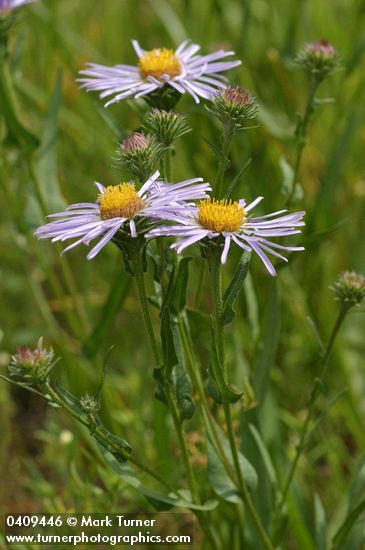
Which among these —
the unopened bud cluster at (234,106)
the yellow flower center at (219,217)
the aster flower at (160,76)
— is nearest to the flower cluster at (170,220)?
the yellow flower center at (219,217)

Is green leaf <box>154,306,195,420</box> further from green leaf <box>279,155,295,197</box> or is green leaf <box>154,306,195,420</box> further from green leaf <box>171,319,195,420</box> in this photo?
green leaf <box>279,155,295,197</box>

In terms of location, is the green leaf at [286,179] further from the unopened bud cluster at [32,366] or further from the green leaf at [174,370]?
the unopened bud cluster at [32,366]

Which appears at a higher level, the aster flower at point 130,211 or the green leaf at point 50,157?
the green leaf at point 50,157

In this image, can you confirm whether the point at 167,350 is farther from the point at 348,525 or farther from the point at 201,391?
the point at 348,525

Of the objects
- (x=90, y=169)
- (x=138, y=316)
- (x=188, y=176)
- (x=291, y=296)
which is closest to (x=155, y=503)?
(x=291, y=296)

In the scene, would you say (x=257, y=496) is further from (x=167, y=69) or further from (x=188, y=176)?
(x=188, y=176)
